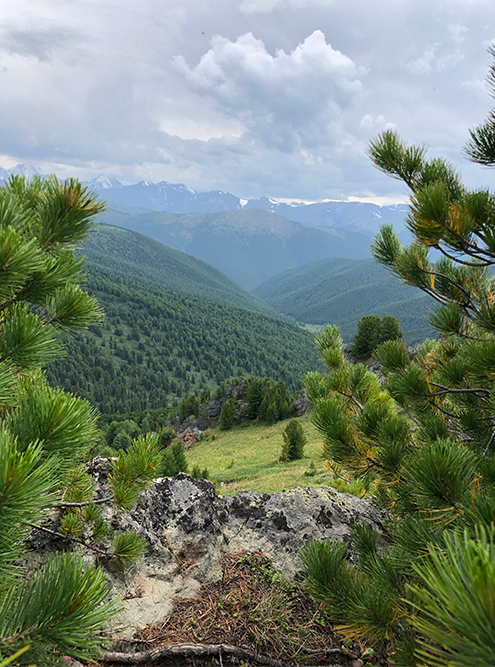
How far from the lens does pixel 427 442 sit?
3.00 m

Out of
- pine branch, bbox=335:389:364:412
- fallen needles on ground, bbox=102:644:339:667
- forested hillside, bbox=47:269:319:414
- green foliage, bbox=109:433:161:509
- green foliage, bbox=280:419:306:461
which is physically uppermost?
pine branch, bbox=335:389:364:412

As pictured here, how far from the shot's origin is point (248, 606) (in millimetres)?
3248

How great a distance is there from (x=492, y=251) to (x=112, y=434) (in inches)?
3025

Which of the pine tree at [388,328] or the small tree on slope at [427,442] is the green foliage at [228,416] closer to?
the pine tree at [388,328]

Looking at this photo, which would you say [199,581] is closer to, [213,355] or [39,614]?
[39,614]

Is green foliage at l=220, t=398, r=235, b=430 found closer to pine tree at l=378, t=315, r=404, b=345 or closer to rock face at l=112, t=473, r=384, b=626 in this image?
pine tree at l=378, t=315, r=404, b=345

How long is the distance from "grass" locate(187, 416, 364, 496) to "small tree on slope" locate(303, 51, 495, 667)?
2.47 feet

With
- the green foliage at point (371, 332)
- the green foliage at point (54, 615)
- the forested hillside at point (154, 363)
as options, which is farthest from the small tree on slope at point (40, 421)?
the forested hillside at point (154, 363)

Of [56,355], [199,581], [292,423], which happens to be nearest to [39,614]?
[56,355]

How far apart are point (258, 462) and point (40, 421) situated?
1148 inches

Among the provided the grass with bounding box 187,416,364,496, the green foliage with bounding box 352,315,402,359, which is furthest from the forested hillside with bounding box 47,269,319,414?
the green foliage with bounding box 352,315,402,359

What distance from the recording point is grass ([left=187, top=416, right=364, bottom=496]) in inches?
633

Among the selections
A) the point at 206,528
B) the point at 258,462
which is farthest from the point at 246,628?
the point at 258,462

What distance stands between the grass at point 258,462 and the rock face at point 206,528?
2.12 ft
